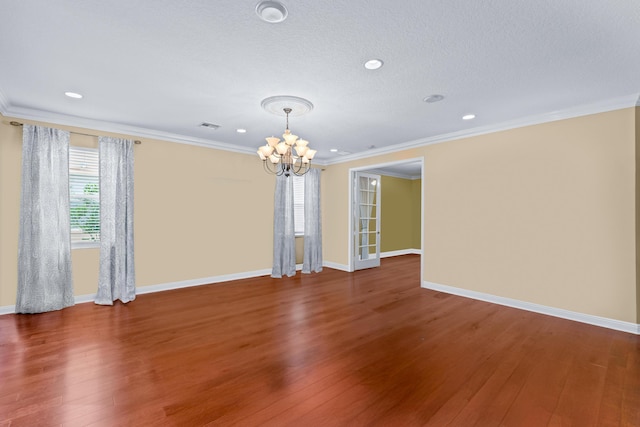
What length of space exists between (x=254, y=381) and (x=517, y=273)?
3.83 m

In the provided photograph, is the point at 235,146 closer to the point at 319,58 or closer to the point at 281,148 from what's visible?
the point at 281,148

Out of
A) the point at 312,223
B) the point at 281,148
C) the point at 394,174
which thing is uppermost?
the point at 394,174

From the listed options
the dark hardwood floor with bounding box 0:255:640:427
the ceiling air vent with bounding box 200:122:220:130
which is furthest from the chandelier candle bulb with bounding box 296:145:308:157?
the dark hardwood floor with bounding box 0:255:640:427

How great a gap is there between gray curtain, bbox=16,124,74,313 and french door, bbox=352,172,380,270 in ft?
16.8

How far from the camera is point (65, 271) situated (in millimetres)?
3996

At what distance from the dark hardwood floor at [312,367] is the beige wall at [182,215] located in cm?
80

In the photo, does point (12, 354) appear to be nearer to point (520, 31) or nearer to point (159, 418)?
point (159, 418)

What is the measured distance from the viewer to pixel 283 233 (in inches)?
244

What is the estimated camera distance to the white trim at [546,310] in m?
3.34

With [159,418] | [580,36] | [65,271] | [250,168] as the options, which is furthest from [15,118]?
[580,36]

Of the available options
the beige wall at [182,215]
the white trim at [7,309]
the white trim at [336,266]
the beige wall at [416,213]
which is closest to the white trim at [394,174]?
the beige wall at [416,213]

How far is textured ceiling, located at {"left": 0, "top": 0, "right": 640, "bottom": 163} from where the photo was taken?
1964 mm

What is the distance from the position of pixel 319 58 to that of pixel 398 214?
7.33 metres

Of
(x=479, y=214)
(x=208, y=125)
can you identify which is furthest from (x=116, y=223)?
(x=479, y=214)
